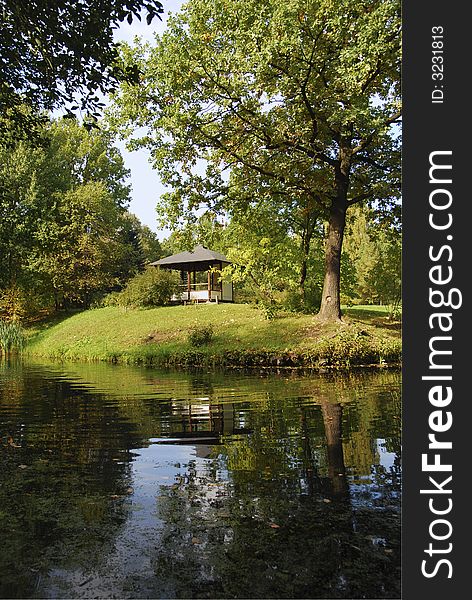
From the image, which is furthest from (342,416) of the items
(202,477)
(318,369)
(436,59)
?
(318,369)

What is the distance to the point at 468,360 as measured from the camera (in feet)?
10.0

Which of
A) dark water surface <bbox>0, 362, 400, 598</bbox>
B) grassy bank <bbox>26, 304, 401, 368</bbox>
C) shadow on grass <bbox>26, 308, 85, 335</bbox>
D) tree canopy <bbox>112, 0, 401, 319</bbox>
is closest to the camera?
dark water surface <bbox>0, 362, 400, 598</bbox>

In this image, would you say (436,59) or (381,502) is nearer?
(436,59)

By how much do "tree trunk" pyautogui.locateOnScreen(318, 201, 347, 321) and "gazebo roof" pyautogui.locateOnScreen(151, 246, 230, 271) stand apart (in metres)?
18.3

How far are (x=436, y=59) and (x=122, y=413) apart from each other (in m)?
7.33

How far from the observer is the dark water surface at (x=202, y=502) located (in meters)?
2.87

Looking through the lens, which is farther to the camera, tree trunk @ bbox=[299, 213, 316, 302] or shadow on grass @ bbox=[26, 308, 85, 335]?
shadow on grass @ bbox=[26, 308, 85, 335]

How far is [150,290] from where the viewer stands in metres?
32.8

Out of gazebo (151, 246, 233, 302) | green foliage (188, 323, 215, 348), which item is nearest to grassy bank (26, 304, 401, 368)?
green foliage (188, 323, 215, 348)

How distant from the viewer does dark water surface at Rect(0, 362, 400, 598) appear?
2.87 metres

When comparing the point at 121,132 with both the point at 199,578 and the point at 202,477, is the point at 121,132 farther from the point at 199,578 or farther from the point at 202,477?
the point at 199,578

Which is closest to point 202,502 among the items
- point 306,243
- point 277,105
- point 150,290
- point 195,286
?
point 277,105

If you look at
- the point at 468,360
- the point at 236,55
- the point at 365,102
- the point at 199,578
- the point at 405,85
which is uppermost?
the point at 236,55

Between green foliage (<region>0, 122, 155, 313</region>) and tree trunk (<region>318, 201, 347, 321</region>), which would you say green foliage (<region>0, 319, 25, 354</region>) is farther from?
tree trunk (<region>318, 201, 347, 321</region>)
